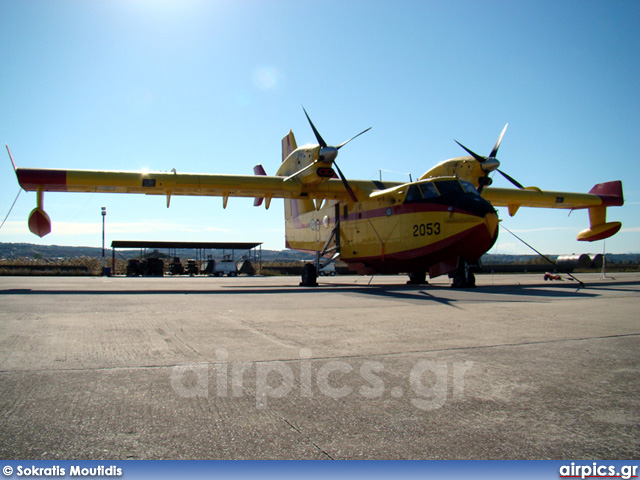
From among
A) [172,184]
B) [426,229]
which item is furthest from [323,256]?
[172,184]

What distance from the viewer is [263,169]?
23719 millimetres

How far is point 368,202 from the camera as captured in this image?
19578mm

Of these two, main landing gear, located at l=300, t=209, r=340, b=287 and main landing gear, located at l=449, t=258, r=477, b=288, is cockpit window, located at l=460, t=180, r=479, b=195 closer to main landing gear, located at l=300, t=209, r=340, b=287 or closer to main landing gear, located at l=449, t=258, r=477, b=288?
main landing gear, located at l=449, t=258, r=477, b=288

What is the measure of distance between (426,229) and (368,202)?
11.9 feet

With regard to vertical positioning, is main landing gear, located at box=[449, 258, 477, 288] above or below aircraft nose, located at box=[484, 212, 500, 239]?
below

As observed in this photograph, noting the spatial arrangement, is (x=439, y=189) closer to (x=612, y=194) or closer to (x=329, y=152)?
(x=329, y=152)

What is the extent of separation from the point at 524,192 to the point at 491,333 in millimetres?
19947

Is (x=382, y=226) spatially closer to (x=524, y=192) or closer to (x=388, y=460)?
(x=524, y=192)

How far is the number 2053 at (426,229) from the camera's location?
640 inches

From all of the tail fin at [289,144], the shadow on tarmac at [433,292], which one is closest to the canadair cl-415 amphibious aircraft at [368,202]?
the shadow on tarmac at [433,292]

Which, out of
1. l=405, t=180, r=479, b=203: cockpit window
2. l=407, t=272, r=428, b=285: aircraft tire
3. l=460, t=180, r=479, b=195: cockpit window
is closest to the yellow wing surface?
l=405, t=180, r=479, b=203: cockpit window

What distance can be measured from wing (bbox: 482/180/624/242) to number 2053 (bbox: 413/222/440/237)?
8.02m

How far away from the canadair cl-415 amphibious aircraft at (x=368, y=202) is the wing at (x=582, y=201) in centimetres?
70

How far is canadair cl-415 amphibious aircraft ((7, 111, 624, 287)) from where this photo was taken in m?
16.0
